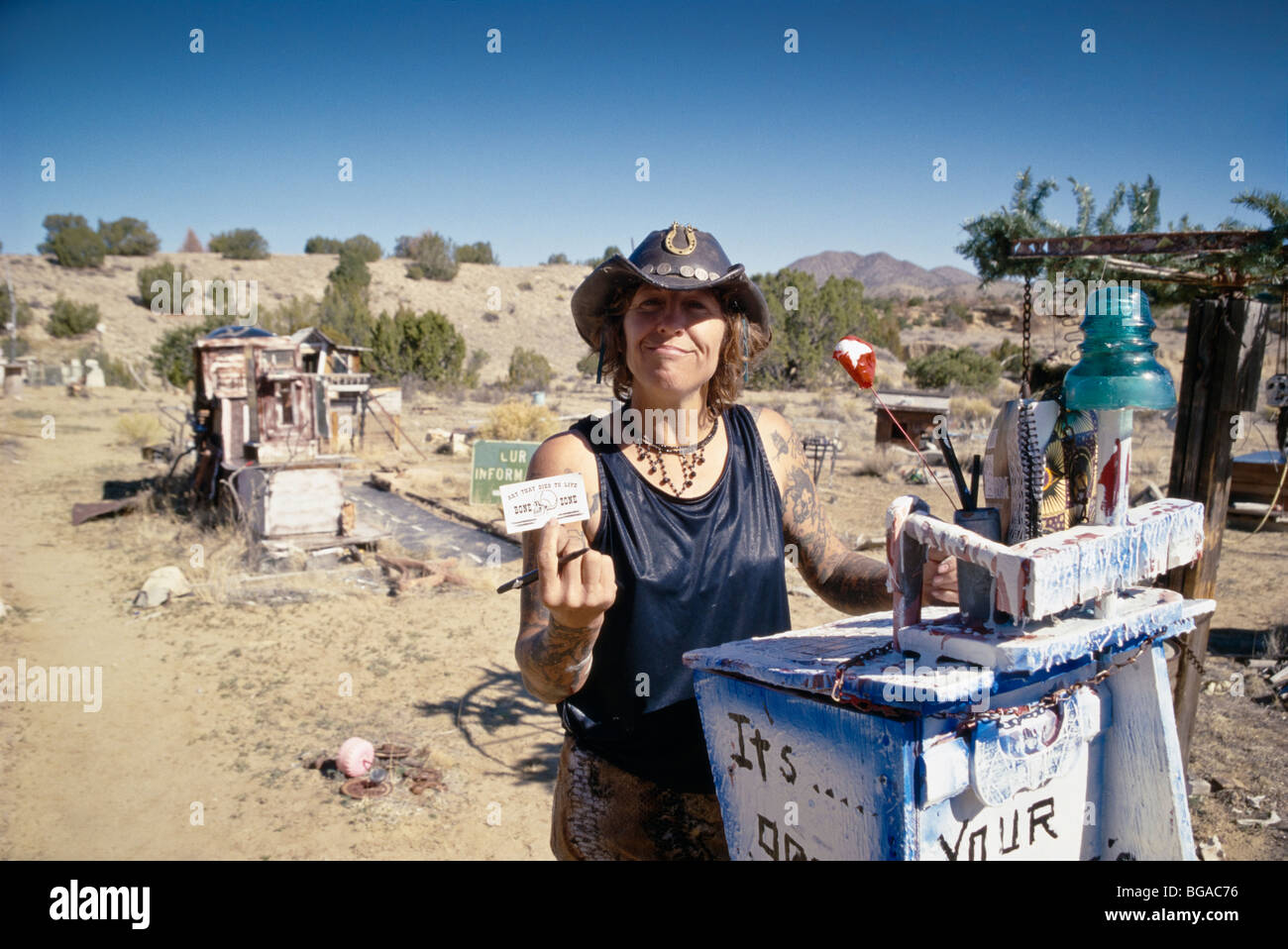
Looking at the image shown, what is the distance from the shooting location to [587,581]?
140 centimetres

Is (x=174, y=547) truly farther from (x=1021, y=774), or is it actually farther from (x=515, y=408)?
(x=1021, y=774)

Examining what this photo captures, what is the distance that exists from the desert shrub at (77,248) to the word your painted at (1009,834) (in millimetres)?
53763

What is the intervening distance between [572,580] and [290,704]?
5.65m

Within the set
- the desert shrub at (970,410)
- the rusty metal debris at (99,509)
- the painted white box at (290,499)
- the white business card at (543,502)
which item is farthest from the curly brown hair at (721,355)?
the desert shrub at (970,410)

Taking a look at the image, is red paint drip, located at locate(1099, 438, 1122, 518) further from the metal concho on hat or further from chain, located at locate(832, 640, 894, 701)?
the metal concho on hat

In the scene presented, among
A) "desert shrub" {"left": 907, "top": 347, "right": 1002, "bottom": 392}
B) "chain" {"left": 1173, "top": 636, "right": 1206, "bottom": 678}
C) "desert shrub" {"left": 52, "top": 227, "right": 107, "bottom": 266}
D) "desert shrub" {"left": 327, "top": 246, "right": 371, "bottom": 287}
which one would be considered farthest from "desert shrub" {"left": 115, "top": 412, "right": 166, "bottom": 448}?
"desert shrub" {"left": 52, "top": 227, "right": 107, "bottom": 266}

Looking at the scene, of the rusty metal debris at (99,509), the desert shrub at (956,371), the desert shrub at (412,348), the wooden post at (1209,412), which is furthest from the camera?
the desert shrub at (956,371)

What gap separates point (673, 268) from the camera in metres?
1.81

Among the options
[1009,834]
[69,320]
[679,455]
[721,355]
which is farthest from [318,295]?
[1009,834]

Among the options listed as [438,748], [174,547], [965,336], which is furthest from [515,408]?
[965,336]

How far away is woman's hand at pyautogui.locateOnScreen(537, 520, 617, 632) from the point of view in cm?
137

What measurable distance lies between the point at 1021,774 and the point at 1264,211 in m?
3.26

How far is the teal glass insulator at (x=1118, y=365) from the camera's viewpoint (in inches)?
50.3

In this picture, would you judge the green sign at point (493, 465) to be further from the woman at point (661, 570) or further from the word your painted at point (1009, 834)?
the word your painted at point (1009, 834)
